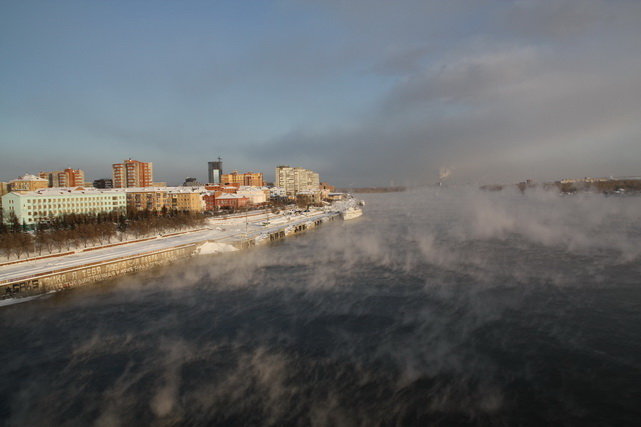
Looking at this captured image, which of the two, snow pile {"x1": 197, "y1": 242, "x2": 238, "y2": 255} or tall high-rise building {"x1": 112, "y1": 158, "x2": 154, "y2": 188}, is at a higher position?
tall high-rise building {"x1": 112, "y1": 158, "x2": 154, "y2": 188}

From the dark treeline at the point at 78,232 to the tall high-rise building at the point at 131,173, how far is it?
1974 cm

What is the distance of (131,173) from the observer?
36.3 m

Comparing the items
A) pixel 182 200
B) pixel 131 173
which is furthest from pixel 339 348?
pixel 131 173

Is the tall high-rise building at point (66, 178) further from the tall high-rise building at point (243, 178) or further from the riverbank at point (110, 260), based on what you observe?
the riverbank at point (110, 260)

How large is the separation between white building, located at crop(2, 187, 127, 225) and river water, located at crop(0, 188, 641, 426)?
12975mm

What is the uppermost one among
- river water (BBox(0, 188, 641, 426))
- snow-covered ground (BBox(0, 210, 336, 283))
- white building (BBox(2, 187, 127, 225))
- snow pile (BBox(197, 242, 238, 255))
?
white building (BBox(2, 187, 127, 225))

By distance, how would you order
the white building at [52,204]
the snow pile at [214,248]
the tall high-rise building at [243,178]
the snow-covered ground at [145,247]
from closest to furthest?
the snow-covered ground at [145,247], the snow pile at [214,248], the white building at [52,204], the tall high-rise building at [243,178]

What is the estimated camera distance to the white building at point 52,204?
18094 millimetres

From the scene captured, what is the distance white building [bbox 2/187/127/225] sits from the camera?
18.1 m

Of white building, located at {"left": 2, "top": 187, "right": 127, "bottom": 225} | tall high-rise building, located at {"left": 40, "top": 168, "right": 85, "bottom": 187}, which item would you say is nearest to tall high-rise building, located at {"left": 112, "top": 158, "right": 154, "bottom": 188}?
tall high-rise building, located at {"left": 40, "top": 168, "right": 85, "bottom": 187}

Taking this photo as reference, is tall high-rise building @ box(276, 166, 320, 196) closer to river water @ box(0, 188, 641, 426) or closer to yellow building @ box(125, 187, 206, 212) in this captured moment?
yellow building @ box(125, 187, 206, 212)

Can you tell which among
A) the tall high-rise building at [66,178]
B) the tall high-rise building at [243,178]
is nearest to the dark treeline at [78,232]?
the tall high-rise building at [66,178]

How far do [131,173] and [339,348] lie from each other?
1469 inches

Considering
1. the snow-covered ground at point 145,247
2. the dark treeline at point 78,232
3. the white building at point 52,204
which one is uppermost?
the white building at point 52,204
